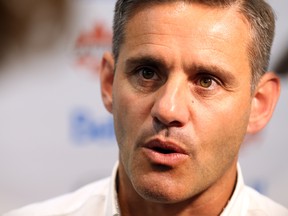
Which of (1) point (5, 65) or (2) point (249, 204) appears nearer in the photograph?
(2) point (249, 204)

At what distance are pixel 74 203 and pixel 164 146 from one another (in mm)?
756

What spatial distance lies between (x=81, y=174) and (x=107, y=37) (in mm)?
705

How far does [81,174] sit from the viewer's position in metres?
3.11

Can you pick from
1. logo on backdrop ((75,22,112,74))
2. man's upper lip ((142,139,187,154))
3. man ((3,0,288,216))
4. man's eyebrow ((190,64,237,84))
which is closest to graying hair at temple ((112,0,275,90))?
man ((3,0,288,216))

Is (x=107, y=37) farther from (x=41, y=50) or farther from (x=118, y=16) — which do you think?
(x=118, y=16)

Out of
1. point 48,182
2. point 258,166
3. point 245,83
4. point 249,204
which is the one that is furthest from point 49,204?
point 258,166

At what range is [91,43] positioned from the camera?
306 centimetres

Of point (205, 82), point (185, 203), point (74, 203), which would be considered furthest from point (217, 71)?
point (74, 203)

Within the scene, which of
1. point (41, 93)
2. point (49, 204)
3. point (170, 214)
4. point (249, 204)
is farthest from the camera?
point (41, 93)

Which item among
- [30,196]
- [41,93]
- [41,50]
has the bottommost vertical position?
→ [30,196]

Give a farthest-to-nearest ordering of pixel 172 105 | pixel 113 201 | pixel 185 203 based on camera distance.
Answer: pixel 113 201 < pixel 185 203 < pixel 172 105

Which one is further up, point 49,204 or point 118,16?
point 118,16

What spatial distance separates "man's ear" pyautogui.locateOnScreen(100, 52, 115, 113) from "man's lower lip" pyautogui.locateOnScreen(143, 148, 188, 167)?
16.0 inches

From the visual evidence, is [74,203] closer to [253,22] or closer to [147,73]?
[147,73]
